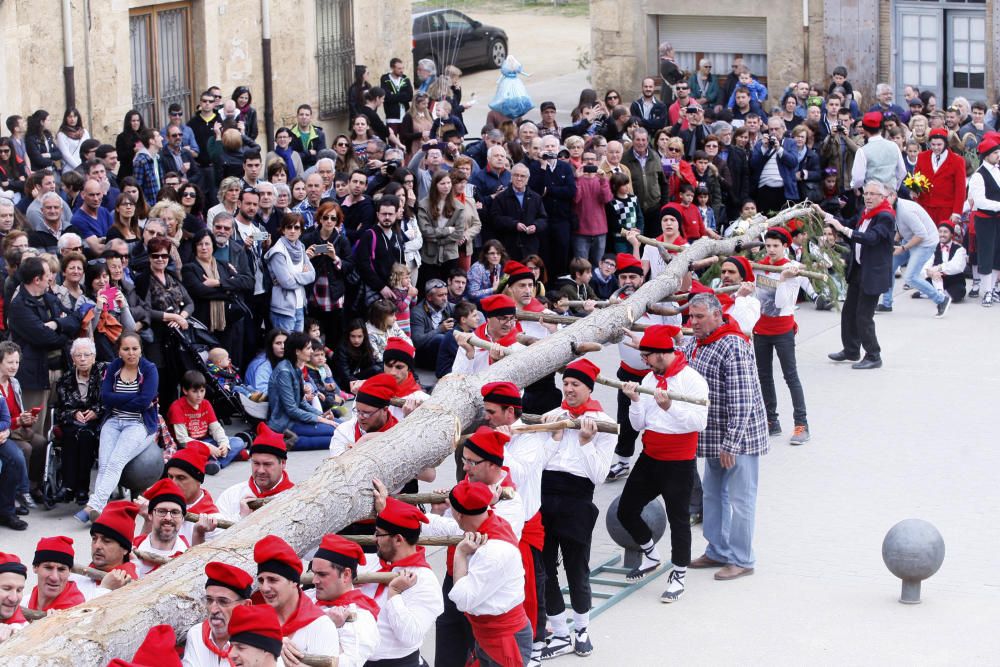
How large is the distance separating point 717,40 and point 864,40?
2.52m

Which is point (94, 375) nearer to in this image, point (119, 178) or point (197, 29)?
point (119, 178)

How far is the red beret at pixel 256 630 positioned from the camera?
6.60 m

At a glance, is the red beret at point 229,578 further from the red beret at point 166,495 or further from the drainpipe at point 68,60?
the drainpipe at point 68,60

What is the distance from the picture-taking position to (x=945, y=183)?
19750mm

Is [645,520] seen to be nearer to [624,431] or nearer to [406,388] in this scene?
[406,388]

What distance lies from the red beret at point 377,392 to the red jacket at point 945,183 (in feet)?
37.5

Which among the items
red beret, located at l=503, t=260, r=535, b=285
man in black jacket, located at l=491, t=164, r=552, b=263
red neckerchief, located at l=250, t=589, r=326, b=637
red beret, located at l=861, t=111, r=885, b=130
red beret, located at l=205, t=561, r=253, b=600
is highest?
red beret, located at l=861, t=111, r=885, b=130

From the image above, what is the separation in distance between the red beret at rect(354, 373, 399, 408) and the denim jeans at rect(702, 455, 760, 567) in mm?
2467

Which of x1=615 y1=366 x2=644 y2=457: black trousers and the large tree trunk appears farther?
x1=615 y1=366 x2=644 y2=457: black trousers

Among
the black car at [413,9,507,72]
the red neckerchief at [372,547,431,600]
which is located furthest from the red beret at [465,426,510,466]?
the black car at [413,9,507,72]

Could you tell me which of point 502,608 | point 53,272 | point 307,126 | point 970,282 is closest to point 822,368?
point 970,282

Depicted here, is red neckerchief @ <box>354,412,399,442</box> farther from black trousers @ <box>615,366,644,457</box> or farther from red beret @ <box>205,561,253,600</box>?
black trousers @ <box>615,366,644,457</box>

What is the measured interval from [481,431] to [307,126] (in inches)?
428

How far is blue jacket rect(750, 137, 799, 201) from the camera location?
65.0 feet
